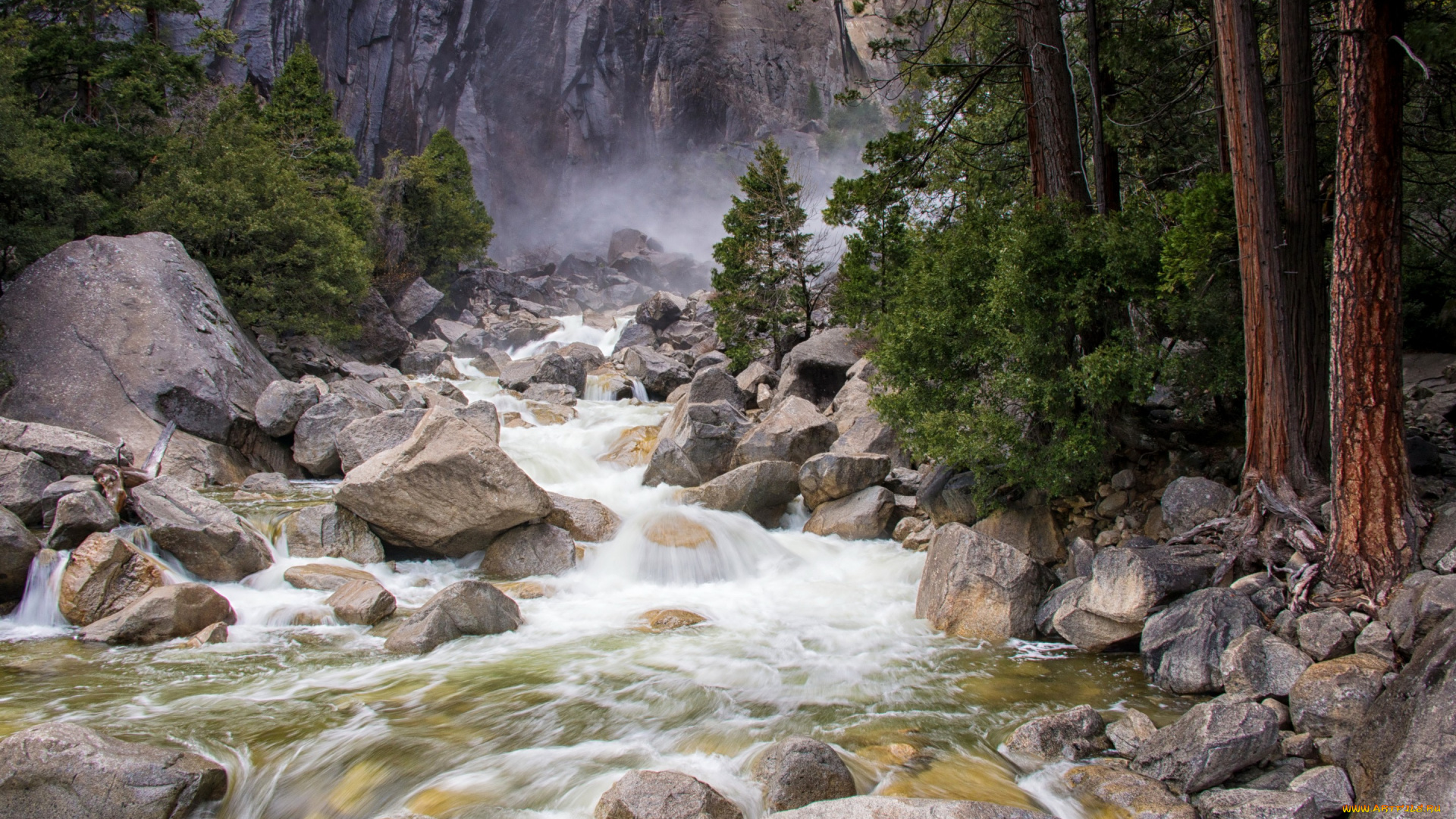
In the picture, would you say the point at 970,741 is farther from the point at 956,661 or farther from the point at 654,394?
the point at 654,394

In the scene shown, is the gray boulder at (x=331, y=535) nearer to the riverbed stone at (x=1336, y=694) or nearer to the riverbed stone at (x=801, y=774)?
the riverbed stone at (x=801, y=774)

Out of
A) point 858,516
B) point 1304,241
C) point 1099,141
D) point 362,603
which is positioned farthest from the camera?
point 858,516

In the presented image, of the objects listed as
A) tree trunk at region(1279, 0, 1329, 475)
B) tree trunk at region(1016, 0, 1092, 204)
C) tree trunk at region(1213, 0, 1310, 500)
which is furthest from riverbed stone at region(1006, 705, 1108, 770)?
tree trunk at region(1016, 0, 1092, 204)

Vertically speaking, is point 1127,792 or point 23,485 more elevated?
point 23,485

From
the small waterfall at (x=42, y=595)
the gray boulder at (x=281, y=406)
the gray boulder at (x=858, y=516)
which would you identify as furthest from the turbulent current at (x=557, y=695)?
the gray boulder at (x=281, y=406)

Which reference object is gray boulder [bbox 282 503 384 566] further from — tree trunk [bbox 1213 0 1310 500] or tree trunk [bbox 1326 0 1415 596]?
tree trunk [bbox 1326 0 1415 596]

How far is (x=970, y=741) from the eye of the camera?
19.3 ft

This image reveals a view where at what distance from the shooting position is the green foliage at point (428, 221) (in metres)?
36.7

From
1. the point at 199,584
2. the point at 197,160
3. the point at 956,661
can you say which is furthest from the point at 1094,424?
the point at 197,160

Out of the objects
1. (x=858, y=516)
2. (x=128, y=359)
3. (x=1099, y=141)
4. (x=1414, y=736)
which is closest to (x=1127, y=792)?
(x=1414, y=736)

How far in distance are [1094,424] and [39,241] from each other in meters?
20.4

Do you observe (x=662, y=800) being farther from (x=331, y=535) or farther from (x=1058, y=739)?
(x=331, y=535)

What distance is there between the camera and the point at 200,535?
30.1ft

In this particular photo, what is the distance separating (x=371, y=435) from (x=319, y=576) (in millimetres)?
5401
